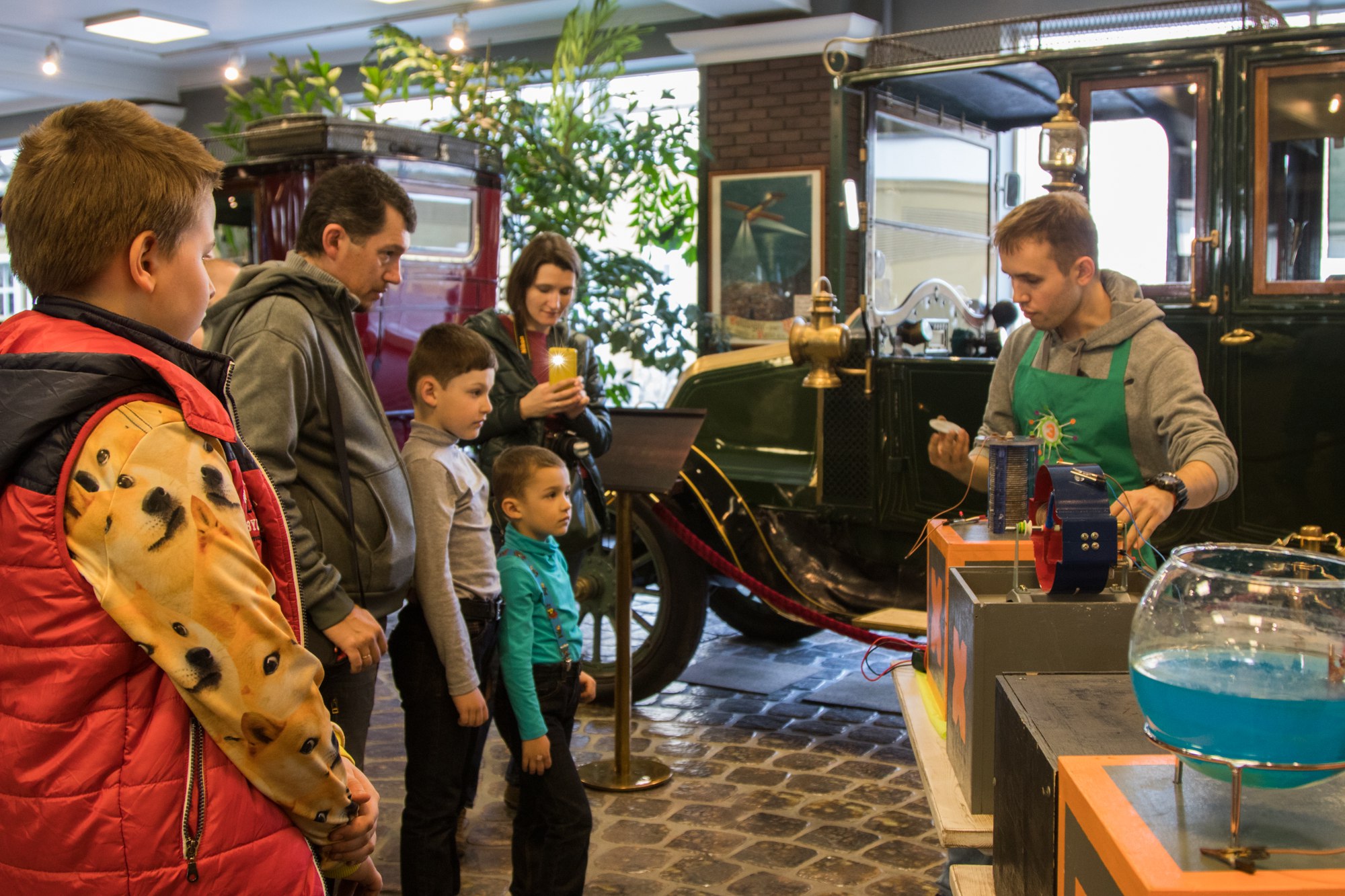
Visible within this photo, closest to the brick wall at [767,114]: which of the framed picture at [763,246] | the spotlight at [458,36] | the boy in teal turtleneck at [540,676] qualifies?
the framed picture at [763,246]

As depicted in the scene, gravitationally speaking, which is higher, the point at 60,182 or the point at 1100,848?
the point at 60,182

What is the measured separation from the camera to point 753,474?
16.0ft

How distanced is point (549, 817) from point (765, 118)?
748 centimetres

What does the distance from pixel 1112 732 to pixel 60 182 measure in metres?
1.34

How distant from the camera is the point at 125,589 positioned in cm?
126

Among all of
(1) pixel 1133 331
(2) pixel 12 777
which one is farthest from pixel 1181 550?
(1) pixel 1133 331

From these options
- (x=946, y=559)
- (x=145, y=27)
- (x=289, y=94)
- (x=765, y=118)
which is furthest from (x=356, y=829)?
(x=145, y=27)

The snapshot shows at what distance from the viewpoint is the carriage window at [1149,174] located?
3.82 metres

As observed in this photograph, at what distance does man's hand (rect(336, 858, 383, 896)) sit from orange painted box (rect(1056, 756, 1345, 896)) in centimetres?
97

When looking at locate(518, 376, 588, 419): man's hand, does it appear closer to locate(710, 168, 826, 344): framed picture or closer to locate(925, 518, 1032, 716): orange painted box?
locate(925, 518, 1032, 716): orange painted box

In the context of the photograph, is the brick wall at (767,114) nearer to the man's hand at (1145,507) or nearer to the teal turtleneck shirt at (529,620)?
the teal turtleneck shirt at (529,620)

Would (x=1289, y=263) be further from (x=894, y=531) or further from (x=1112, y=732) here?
(x=1112, y=732)

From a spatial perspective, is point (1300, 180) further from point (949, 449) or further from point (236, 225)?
point (236, 225)

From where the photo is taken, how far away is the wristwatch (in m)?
2.25
